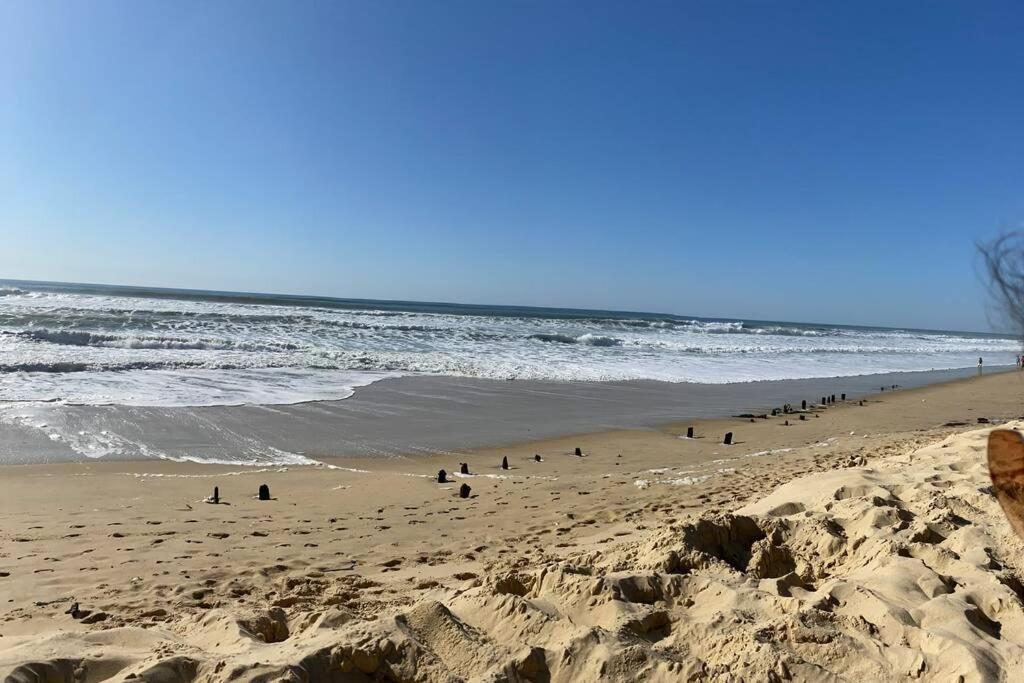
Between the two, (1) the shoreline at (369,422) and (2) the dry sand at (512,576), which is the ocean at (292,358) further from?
(2) the dry sand at (512,576)

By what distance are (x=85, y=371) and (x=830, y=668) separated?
675 inches

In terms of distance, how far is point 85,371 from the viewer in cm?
1495

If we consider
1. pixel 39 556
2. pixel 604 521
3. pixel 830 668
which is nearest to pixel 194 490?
pixel 39 556

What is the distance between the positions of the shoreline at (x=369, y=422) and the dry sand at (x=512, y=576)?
1.16 meters

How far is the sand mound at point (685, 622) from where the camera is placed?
249cm

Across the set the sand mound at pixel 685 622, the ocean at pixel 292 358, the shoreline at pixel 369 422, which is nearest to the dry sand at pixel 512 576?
the sand mound at pixel 685 622

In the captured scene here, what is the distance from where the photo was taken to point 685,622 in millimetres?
2885

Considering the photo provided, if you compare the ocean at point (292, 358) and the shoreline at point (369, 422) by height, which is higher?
the ocean at point (292, 358)

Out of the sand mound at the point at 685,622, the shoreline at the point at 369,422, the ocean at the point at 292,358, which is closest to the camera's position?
the sand mound at the point at 685,622

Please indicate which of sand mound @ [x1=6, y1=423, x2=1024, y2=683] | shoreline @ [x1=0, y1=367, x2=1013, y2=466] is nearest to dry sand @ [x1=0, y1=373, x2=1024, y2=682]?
sand mound @ [x1=6, y1=423, x2=1024, y2=683]

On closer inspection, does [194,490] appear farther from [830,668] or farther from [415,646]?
[830,668]

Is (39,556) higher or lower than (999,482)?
lower

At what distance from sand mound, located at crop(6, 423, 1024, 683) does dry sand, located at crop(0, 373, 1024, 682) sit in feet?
0.04

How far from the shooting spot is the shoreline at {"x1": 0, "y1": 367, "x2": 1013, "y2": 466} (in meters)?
8.80
